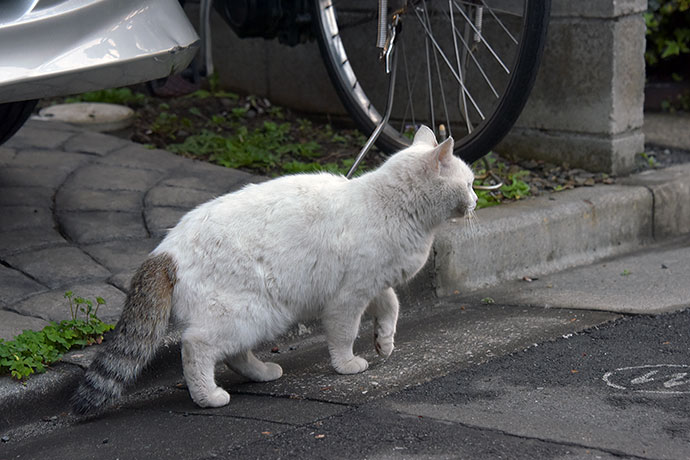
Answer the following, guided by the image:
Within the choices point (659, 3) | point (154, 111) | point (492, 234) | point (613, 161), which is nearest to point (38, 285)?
point (492, 234)

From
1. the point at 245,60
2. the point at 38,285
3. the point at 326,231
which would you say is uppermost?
the point at 245,60

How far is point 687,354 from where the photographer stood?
9.43ft


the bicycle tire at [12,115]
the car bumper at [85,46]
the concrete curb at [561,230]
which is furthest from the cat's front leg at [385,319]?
the bicycle tire at [12,115]

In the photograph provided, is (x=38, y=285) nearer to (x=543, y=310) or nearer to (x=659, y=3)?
(x=543, y=310)

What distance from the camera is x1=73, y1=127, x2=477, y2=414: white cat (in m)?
2.60

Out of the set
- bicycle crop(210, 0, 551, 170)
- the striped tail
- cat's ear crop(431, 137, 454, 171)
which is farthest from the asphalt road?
bicycle crop(210, 0, 551, 170)

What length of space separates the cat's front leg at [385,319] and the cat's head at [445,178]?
350 mm

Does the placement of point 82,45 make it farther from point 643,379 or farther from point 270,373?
point 643,379

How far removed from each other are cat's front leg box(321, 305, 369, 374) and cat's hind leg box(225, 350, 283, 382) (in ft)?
0.66

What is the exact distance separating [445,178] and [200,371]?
3.15 ft

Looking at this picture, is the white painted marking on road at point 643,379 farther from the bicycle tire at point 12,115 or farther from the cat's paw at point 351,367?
the bicycle tire at point 12,115

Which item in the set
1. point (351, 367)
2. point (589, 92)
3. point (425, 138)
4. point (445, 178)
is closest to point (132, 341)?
point (351, 367)

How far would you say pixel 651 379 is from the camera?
2670 mm

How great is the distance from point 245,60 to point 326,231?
11.4 ft
